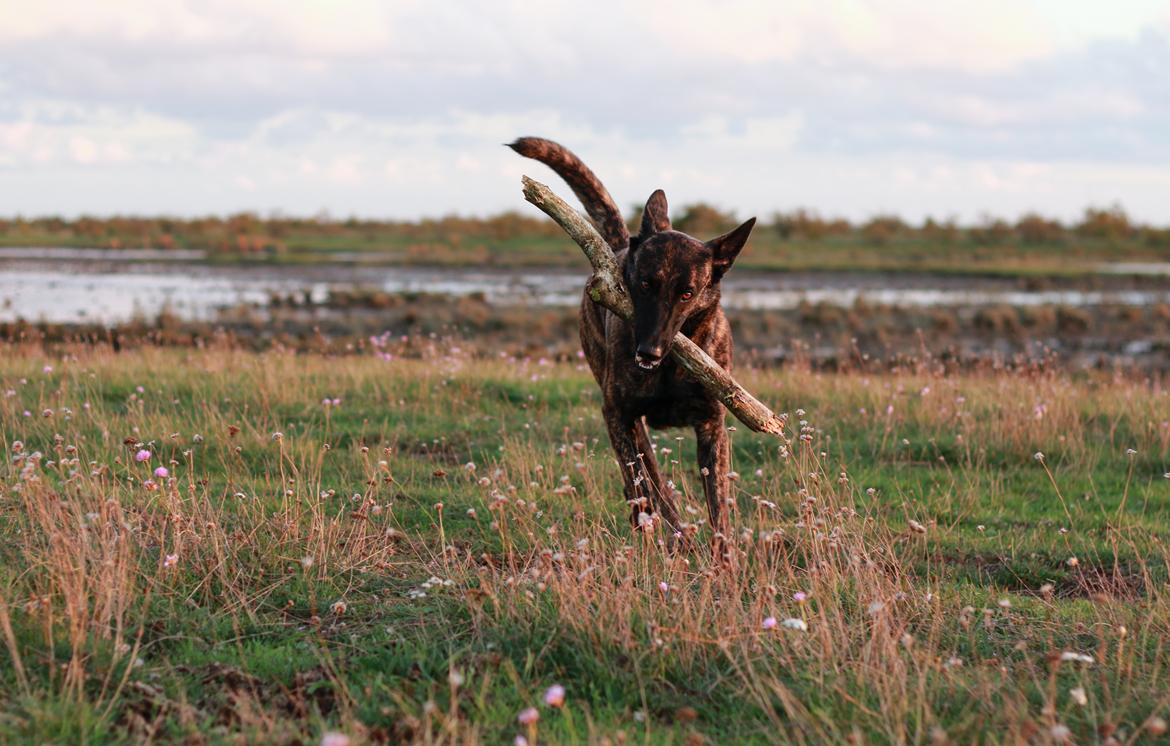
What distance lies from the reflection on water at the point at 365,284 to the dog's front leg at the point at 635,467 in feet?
67.0

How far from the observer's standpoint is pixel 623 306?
20.4ft

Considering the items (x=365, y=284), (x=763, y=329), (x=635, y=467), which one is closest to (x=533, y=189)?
(x=635, y=467)

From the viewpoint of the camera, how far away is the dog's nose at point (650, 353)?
582 centimetres

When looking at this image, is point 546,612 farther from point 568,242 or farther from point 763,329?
point 568,242

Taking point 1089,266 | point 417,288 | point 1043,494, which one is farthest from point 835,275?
point 1043,494

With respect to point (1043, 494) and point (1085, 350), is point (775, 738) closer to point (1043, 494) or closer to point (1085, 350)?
point (1043, 494)

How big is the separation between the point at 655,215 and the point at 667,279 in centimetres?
132

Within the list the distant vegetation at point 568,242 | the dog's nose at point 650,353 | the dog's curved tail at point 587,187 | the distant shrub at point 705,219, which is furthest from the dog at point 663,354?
the distant shrub at point 705,219

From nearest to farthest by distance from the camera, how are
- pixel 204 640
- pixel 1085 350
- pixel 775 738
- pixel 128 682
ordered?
pixel 775 738 → pixel 128 682 → pixel 204 640 → pixel 1085 350

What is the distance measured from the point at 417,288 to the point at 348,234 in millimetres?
41046

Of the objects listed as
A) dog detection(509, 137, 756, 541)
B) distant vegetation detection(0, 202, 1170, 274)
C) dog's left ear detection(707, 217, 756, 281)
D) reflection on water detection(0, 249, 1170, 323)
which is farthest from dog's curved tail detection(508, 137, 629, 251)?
distant vegetation detection(0, 202, 1170, 274)

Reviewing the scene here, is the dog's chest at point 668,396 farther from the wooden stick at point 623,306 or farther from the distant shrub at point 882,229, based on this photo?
the distant shrub at point 882,229

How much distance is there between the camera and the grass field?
13.6ft

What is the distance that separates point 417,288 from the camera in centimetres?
3806
